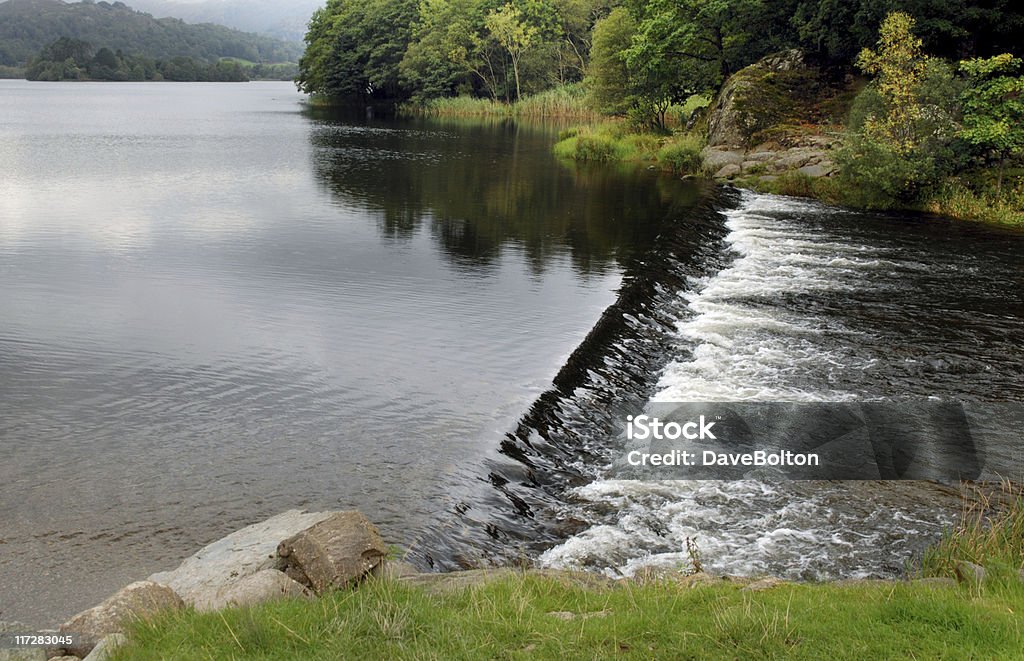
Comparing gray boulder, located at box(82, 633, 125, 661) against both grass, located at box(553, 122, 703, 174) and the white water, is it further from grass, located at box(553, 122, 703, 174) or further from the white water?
grass, located at box(553, 122, 703, 174)

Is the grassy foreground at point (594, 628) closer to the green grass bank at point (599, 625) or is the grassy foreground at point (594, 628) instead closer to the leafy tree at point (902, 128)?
the green grass bank at point (599, 625)

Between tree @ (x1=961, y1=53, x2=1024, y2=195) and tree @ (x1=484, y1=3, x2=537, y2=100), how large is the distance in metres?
58.6

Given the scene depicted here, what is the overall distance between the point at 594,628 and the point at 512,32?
272ft

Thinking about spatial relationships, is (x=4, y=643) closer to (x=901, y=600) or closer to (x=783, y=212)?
(x=901, y=600)

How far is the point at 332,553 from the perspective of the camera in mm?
6000

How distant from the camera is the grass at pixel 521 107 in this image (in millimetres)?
73375

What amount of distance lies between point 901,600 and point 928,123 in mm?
25955

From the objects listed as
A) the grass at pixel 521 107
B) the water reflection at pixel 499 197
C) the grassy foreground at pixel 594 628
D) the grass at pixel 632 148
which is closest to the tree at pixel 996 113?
the water reflection at pixel 499 197

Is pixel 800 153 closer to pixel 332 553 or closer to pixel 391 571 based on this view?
pixel 391 571

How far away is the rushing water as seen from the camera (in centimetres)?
847

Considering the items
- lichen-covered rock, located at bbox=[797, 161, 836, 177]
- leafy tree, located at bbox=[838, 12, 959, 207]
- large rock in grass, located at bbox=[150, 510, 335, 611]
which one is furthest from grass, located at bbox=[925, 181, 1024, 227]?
large rock in grass, located at bbox=[150, 510, 335, 611]

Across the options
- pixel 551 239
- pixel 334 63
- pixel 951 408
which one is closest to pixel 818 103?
pixel 551 239

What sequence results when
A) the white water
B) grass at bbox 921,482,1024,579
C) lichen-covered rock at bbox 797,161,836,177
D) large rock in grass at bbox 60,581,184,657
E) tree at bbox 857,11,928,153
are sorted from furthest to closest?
lichen-covered rock at bbox 797,161,836,177
tree at bbox 857,11,928,153
the white water
grass at bbox 921,482,1024,579
large rock in grass at bbox 60,581,184,657

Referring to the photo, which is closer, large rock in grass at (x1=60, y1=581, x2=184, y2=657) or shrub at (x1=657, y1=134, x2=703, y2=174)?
large rock in grass at (x1=60, y1=581, x2=184, y2=657)
